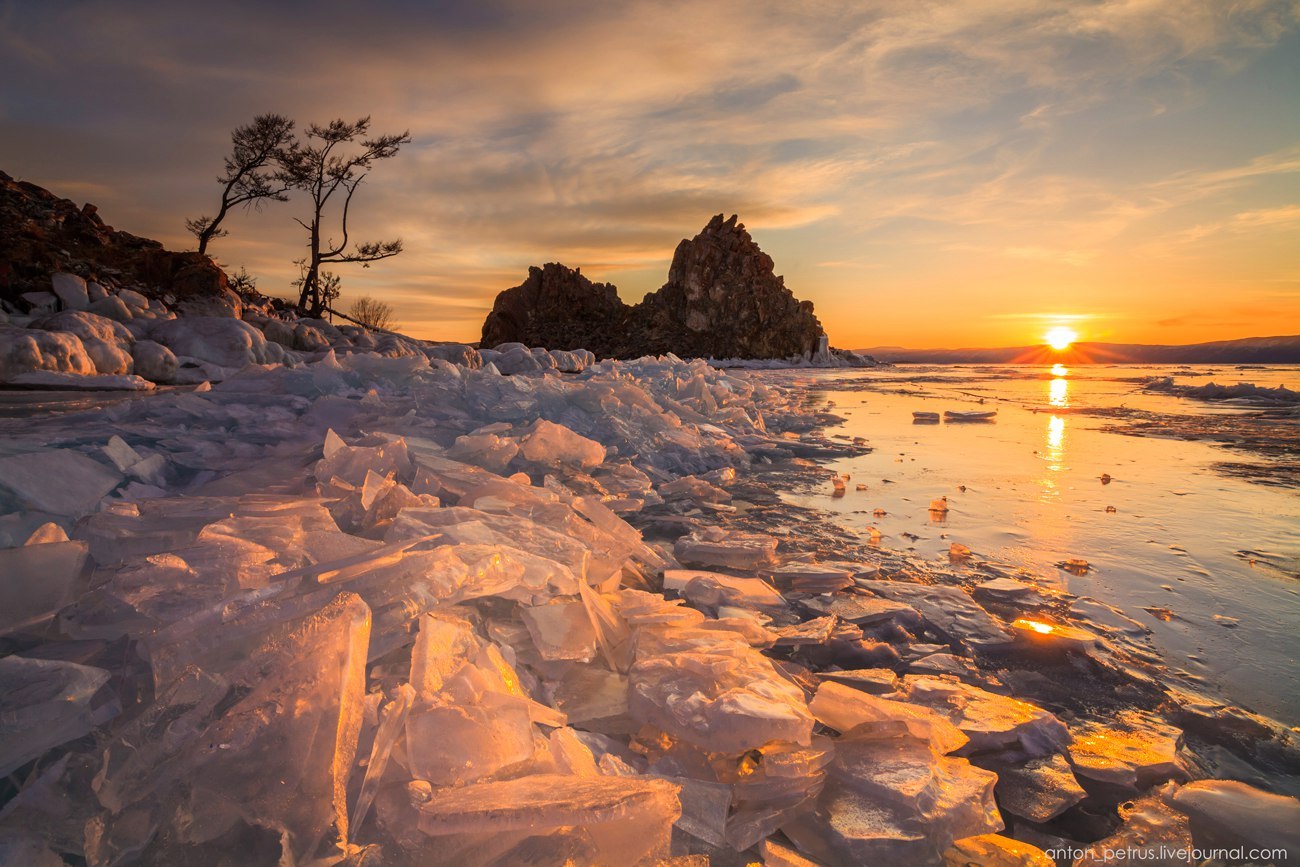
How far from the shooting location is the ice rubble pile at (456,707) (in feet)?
2.69

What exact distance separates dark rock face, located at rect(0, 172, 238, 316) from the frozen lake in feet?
46.8

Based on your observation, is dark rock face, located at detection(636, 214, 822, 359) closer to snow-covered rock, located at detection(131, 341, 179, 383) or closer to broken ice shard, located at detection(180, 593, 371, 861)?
snow-covered rock, located at detection(131, 341, 179, 383)

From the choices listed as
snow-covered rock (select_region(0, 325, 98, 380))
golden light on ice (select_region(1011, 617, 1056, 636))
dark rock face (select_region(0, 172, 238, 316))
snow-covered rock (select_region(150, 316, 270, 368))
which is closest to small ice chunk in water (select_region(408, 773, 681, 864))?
golden light on ice (select_region(1011, 617, 1056, 636))

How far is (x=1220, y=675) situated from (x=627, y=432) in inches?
133

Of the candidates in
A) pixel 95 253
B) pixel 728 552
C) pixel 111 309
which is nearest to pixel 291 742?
pixel 728 552

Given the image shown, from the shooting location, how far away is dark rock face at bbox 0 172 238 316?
11438 millimetres

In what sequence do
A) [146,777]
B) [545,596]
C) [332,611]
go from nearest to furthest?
[146,777] → [332,611] → [545,596]

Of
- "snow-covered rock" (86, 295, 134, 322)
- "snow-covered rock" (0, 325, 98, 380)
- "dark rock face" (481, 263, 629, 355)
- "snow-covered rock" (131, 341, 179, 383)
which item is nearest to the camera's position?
"snow-covered rock" (0, 325, 98, 380)

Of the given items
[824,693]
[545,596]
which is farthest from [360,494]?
[824,693]

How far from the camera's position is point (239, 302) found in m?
13.4

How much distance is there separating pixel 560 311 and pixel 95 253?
5567 centimetres

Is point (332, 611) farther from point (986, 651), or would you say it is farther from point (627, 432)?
point (627, 432)

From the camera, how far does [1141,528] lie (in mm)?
2865

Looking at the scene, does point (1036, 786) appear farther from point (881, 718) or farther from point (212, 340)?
point (212, 340)
